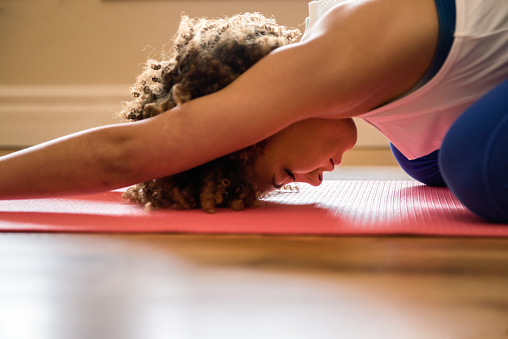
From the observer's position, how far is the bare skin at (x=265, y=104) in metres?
0.85

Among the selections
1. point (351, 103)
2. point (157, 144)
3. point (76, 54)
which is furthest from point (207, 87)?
point (76, 54)

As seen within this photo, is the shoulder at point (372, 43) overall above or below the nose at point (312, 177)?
above

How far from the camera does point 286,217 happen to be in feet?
3.15

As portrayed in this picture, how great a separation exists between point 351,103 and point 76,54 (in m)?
1.82

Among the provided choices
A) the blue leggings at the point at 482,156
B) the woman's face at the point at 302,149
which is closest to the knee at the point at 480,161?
the blue leggings at the point at 482,156

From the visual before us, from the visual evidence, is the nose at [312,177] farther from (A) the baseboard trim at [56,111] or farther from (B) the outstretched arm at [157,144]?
(A) the baseboard trim at [56,111]

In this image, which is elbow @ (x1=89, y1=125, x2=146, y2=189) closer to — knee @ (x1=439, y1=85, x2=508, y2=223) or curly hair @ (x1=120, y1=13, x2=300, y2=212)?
curly hair @ (x1=120, y1=13, x2=300, y2=212)

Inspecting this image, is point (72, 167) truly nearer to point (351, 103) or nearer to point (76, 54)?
point (351, 103)

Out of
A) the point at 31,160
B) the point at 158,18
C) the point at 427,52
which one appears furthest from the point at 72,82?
the point at 427,52

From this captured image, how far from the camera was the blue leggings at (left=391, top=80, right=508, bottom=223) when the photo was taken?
0.79 meters

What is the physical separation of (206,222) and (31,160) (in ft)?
1.03

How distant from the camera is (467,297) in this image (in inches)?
21.7

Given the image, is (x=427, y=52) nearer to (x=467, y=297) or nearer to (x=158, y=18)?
(x=467, y=297)

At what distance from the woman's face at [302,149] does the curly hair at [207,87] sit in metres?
0.02
